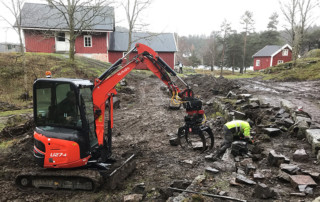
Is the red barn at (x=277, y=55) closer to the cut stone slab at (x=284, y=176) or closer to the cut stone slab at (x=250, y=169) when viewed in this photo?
the cut stone slab at (x=250, y=169)

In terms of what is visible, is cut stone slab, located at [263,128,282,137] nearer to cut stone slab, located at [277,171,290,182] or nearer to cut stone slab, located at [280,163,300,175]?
cut stone slab, located at [280,163,300,175]

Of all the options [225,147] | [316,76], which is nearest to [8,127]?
[225,147]

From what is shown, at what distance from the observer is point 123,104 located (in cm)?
1619

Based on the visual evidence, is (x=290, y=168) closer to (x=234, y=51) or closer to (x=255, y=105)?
(x=255, y=105)

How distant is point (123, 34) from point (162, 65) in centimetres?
3019

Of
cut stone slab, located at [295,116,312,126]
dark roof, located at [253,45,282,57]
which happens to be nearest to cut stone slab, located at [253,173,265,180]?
cut stone slab, located at [295,116,312,126]

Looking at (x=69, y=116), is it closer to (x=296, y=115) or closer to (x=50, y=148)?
(x=50, y=148)

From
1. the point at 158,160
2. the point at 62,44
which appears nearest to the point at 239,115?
the point at 158,160

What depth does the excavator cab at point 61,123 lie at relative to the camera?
18.0ft

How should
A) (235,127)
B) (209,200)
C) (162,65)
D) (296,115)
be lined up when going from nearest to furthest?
(209,200) < (162,65) < (235,127) < (296,115)

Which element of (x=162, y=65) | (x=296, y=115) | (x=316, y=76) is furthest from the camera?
(x=316, y=76)

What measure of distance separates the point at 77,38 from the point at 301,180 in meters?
30.0

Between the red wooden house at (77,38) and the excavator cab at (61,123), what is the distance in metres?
22.1

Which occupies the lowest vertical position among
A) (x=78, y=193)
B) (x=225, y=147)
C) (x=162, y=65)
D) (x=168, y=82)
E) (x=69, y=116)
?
(x=78, y=193)
